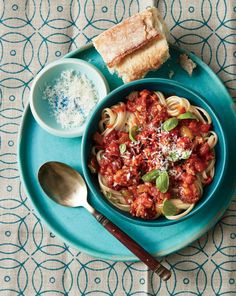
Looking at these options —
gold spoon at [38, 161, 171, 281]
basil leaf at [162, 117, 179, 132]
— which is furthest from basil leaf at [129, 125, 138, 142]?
gold spoon at [38, 161, 171, 281]

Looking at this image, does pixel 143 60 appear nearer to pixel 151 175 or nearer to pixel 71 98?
pixel 71 98

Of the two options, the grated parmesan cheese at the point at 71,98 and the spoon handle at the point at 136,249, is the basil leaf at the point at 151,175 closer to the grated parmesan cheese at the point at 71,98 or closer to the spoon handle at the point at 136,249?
the spoon handle at the point at 136,249

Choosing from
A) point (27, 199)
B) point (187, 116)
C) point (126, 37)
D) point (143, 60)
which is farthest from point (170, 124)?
point (27, 199)

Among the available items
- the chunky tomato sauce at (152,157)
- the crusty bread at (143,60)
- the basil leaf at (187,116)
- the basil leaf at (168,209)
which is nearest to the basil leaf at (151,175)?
the chunky tomato sauce at (152,157)

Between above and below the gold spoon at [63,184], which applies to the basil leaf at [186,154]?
above

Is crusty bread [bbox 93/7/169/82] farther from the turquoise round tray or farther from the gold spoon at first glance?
the gold spoon

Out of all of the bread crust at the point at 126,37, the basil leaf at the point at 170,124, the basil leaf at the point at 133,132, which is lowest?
the basil leaf at the point at 133,132
